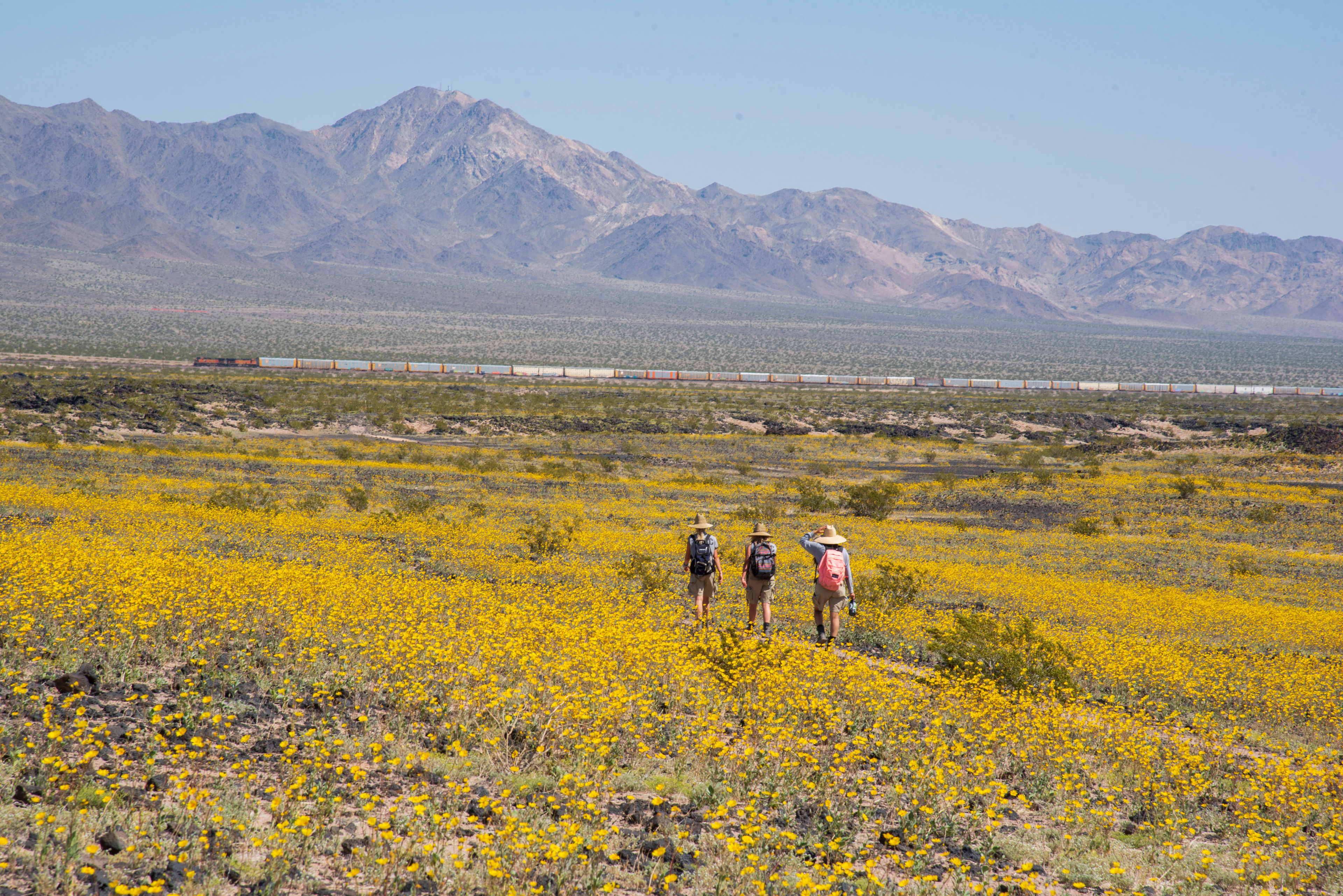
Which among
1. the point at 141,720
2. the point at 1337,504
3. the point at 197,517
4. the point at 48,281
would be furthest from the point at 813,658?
the point at 48,281

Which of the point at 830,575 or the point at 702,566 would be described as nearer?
the point at 830,575

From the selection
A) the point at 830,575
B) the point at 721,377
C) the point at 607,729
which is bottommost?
the point at 607,729

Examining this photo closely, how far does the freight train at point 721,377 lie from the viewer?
79.1 metres

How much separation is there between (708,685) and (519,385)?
63661 mm

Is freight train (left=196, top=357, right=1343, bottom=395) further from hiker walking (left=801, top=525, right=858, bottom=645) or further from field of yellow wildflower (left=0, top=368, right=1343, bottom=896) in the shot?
hiker walking (left=801, top=525, right=858, bottom=645)

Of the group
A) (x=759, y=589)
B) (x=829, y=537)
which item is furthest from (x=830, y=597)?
(x=759, y=589)

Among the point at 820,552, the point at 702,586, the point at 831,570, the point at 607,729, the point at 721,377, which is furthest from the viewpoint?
the point at 721,377

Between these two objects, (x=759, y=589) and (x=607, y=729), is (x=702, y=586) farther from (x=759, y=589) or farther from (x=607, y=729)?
(x=607, y=729)

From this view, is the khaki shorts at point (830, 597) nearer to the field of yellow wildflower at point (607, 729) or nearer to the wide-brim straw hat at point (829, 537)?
the wide-brim straw hat at point (829, 537)

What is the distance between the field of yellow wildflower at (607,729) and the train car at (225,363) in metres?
65.1

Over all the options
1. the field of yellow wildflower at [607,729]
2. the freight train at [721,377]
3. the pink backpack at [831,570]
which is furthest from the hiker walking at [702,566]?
the freight train at [721,377]

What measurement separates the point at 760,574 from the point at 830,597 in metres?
0.87

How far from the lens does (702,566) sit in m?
11.5

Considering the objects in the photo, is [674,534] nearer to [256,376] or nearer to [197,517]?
Answer: [197,517]
